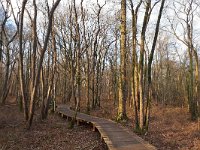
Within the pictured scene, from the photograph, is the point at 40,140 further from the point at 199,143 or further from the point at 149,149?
the point at 199,143

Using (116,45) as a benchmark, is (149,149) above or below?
below

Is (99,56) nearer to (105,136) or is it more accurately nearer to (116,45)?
(116,45)

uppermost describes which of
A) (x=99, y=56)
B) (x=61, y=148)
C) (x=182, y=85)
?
(x=99, y=56)

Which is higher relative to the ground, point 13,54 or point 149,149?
point 13,54

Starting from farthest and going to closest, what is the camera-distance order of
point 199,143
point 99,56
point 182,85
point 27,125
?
point 182,85
point 99,56
point 27,125
point 199,143

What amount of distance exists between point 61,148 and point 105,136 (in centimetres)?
172

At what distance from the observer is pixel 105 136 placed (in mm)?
11578

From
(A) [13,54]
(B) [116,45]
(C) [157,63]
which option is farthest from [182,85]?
(A) [13,54]

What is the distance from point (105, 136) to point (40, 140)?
3.01 m

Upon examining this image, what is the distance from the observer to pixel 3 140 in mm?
12328

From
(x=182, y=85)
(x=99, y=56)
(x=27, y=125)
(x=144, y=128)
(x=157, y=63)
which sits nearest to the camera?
(x=144, y=128)

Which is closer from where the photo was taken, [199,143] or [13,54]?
[199,143]

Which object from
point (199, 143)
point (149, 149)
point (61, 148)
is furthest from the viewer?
point (199, 143)

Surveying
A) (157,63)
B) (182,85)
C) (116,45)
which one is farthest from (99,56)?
(157,63)
